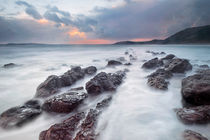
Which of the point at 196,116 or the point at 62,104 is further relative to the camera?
the point at 62,104

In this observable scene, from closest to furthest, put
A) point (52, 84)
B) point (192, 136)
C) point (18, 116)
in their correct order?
point (192, 136) → point (18, 116) → point (52, 84)

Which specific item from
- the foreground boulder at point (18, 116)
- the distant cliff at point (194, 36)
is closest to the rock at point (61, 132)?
the foreground boulder at point (18, 116)

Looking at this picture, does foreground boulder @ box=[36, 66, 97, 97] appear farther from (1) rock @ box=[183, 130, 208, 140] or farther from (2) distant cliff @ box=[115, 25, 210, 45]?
(2) distant cliff @ box=[115, 25, 210, 45]

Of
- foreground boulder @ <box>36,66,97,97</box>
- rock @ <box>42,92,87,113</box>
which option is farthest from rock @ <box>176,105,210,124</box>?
foreground boulder @ <box>36,66,97,97</box>

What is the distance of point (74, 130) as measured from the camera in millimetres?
2252

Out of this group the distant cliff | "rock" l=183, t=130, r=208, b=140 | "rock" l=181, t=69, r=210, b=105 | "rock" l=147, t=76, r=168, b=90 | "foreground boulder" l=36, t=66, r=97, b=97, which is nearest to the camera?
"rock" l=183, t=130, r=208, b=140

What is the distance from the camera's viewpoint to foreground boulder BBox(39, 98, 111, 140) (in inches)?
81.6

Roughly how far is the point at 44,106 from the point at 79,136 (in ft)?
5.40

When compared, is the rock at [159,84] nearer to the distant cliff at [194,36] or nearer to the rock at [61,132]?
the rock at [61,132]

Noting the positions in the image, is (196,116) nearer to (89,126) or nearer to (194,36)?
(89,126)

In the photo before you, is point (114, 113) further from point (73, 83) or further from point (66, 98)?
point (73, 83)

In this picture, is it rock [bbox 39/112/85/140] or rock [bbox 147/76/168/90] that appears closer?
rock [bbox 39/112/85/140]

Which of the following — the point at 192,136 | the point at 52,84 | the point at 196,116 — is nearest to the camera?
the point at 192,136

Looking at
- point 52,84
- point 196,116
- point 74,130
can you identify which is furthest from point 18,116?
point 196,116
